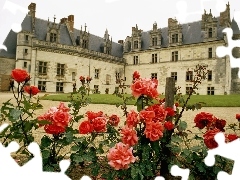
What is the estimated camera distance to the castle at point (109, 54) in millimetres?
22125

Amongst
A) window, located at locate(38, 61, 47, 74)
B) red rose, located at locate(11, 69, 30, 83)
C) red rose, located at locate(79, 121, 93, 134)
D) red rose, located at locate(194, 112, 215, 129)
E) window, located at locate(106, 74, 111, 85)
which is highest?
window, located at locate(38, 61, 47, 74)

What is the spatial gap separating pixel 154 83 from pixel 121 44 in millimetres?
29815

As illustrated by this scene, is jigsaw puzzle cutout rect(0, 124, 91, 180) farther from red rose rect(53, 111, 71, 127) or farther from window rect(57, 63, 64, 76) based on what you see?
window rect(57, 63, 64, 76)

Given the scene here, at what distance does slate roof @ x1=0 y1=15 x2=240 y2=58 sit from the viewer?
74.4ft

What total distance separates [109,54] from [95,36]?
9.23ft

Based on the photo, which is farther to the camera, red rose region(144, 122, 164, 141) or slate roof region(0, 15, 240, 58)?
slate roof region(0, 15, 240, 58)

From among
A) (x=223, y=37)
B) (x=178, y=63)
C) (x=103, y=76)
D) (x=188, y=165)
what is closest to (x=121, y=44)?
(x=103, y=76)

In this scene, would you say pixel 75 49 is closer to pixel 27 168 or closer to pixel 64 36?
pixel 64 36

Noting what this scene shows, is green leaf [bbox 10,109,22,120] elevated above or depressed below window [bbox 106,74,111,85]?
below

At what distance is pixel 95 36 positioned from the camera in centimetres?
2877

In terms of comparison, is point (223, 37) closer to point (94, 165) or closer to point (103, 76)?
point (103, 76)

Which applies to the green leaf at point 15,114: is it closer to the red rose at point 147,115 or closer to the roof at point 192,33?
the red rose at point 147,115

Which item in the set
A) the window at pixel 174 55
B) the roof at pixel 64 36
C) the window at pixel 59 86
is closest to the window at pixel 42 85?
the window at pixel 59 86

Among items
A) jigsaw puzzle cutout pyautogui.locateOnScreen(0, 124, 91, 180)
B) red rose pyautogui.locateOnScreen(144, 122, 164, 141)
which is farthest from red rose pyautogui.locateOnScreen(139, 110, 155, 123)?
jigsaw puzzle cutout pyautogui.locateOnScreen(0, 124, 91, 180)
